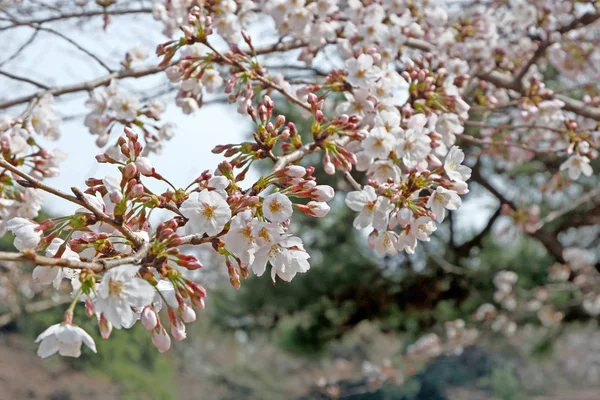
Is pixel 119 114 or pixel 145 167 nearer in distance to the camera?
pixel 145 167

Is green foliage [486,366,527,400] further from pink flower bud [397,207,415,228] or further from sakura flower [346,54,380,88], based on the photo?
pink flower bud [397,207,415,228]

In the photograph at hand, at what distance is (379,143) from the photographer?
1.08m

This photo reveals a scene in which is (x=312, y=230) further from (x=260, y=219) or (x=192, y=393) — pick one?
(x=192, y=393)

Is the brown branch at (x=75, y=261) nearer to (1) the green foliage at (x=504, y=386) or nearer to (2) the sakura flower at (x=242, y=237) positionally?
(2) the sakura flower at (x=242, y=237)

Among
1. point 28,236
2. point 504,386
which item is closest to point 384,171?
point 28,236

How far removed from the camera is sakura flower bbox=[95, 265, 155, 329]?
0.63 meters

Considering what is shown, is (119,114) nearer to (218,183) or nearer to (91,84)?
(91,84)

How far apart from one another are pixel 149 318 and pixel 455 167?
570mm

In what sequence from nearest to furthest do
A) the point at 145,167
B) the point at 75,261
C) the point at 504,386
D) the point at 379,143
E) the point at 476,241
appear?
the point at 75,261, the point at 145,167, the point at 379,143, the point at 476,241, the point at 504,386

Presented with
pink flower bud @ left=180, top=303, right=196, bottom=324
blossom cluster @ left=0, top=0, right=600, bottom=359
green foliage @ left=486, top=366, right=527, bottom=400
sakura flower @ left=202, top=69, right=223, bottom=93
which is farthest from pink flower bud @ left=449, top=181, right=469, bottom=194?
green foliage @ left=486, top=366, right=527, bottom=400

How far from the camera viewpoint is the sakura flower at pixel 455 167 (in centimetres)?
98

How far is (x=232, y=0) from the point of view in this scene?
158 cm

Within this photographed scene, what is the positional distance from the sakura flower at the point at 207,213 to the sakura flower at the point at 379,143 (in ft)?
1.30

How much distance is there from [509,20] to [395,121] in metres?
1.96
